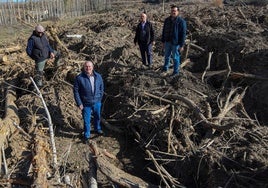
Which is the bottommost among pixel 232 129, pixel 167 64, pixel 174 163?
pixel 174 163

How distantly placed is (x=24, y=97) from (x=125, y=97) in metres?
2.35

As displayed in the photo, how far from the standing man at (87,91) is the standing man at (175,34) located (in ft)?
6.05

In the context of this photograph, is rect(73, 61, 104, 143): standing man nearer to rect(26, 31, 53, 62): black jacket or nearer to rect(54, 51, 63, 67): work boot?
rect(26, 31, 53, 62): black jacket

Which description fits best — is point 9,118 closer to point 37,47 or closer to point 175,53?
point 37,47

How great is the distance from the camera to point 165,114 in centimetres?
700

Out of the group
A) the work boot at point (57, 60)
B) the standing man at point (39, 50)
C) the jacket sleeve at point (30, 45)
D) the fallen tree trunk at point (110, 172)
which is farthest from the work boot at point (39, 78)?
the fallen tree trunk at point (110, 172)

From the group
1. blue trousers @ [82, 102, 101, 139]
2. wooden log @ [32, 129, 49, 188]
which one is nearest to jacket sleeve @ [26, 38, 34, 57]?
blue trousers @ [82, 102, 101, 139]

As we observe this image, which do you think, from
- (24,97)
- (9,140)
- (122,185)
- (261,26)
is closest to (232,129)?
(122,185)

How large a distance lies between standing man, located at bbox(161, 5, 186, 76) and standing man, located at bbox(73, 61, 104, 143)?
184cm

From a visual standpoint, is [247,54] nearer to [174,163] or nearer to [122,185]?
[174,163]

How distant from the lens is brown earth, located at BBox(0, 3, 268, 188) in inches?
229

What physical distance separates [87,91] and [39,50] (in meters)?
2.24

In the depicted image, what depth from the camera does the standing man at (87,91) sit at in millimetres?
6781

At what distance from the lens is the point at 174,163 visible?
20.5 feet
